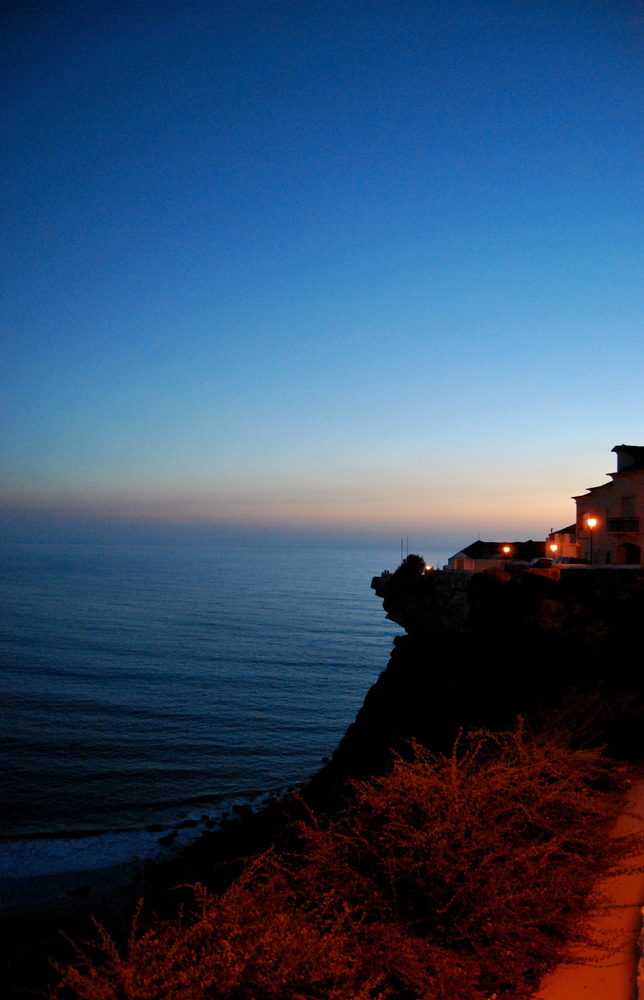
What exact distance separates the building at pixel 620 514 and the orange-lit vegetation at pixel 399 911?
2387cm

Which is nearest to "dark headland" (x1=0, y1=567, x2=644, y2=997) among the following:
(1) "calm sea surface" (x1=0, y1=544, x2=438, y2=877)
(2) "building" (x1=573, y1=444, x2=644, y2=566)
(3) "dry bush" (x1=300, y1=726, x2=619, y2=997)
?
(1) "calm sea surface" (x1=0, y1=544, x2=438, y2=877)

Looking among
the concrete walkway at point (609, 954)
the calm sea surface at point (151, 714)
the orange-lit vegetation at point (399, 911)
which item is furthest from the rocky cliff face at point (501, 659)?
the orange-lit vegetation at point (399, 911)

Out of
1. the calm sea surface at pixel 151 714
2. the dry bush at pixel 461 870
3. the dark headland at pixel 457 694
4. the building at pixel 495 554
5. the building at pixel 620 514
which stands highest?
the building at pixel 620 514

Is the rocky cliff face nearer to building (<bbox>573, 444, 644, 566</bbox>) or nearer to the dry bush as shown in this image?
building (<bbox>573, 444, 644, 566</bbox>)

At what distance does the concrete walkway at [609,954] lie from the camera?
423 cm

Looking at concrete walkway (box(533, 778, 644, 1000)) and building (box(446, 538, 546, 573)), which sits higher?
building (box(446, 538, 546, 573))

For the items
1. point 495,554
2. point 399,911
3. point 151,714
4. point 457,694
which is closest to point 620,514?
point 457,694

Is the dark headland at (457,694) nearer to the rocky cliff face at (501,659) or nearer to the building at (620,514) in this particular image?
the rocky cliff face at (501,659)

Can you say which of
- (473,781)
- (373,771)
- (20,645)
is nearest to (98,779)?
(373,771)

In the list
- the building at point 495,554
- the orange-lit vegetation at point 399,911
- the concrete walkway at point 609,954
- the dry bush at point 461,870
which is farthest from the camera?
the building at point 495,554

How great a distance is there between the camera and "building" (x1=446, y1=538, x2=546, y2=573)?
36.3m

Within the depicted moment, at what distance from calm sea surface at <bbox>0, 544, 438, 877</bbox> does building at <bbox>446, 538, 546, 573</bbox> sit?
30.3ft

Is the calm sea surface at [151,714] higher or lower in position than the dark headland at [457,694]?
lower

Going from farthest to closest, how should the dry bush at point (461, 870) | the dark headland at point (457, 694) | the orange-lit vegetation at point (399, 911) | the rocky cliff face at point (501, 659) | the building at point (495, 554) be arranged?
the building at point (495, 554)
the rocky cliff face at point (501, 659)
the dark headland at point (457, 694)
the dry bush at point (461, 870)
the orange-lit vegetation at point (399, 911)
